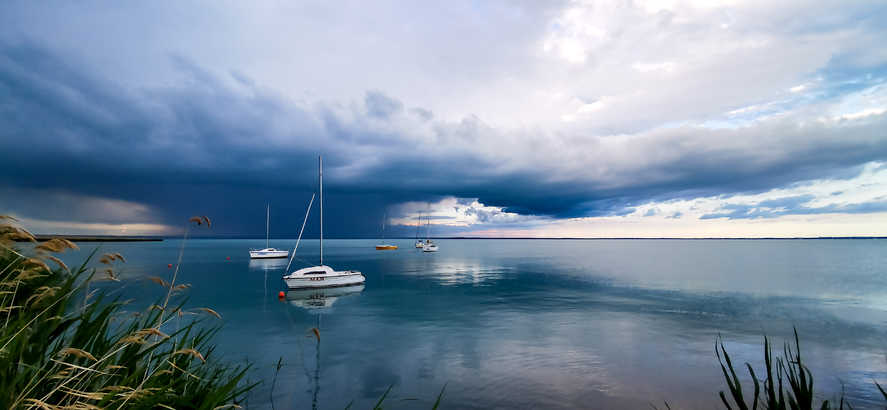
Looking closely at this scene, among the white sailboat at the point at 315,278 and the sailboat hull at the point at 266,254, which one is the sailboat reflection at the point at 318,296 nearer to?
the white sailboat at the point at 315,278

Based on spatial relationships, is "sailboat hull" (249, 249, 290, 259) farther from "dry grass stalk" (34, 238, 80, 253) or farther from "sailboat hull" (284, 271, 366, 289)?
"dry grass stalk" (34, 238, 80, 253)

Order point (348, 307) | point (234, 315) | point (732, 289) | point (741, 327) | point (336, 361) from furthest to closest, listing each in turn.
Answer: point (732, 289) → point (348, 307) → point (234, 315) → point (741, 327) → point (336, 361)

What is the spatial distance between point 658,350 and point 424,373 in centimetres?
1473

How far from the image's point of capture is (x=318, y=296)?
42406 millimetres

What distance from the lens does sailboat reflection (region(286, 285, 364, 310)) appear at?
37625 mm

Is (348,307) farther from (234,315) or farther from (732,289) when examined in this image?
(732,289)

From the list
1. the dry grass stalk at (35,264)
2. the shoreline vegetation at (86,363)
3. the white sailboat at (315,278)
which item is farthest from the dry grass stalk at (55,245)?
the white sailboat at (315,278)

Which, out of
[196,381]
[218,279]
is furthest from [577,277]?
[196,381]

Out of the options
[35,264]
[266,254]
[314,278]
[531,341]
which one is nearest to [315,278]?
[314,278]

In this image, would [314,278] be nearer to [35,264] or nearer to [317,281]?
[317,281]

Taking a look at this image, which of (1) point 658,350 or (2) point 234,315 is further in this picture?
(2) point 234,315

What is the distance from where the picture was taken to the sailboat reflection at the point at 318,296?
37.6 m

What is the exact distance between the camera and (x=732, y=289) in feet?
167

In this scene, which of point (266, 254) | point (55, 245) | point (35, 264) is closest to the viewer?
point (55, 245)
